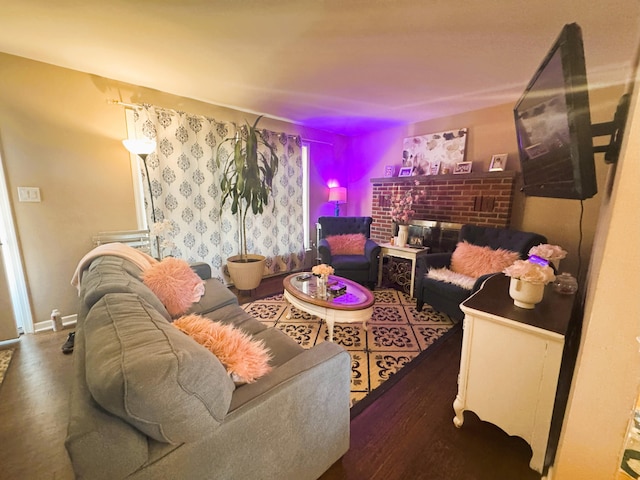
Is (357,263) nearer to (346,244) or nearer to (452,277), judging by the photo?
(346,244)

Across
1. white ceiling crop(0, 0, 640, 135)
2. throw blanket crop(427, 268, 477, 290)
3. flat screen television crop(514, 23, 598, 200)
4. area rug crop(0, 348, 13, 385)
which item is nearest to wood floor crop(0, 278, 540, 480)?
area rug crop(0, 348, 13, 385)

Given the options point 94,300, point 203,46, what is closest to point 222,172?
point 203,46

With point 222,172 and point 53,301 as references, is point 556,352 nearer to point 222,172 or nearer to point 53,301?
point 222,172

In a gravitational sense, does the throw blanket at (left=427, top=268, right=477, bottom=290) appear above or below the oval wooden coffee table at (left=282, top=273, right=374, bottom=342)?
above

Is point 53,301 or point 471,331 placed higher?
point 471,331

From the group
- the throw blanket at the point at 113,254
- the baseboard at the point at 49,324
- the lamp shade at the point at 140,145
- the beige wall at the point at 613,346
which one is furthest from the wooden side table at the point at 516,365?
the baseboard at the point at 49,324

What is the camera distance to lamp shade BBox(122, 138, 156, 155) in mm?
2389

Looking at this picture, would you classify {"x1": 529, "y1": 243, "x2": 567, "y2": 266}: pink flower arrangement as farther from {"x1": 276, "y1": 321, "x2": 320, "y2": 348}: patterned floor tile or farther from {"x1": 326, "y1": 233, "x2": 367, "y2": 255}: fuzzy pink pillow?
{"x1": 326, "y1": 233, "x2": 367, "y2": 255}: fuzzy pink pillow

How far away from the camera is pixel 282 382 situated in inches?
37.0

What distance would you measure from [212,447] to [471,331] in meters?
1.24

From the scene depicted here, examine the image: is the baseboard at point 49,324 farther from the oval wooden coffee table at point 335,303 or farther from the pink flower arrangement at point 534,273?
the pink flower arrangement at point 534,273

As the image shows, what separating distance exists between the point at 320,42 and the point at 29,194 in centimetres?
276

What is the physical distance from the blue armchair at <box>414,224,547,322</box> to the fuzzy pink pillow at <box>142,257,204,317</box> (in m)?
2.15

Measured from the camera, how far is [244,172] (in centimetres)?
306
